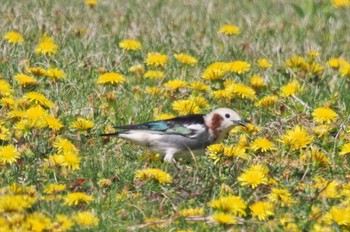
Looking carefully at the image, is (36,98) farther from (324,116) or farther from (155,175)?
(324,116)

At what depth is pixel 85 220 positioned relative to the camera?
193 inches

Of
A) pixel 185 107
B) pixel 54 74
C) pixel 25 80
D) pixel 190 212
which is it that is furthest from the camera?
pixel 54 74

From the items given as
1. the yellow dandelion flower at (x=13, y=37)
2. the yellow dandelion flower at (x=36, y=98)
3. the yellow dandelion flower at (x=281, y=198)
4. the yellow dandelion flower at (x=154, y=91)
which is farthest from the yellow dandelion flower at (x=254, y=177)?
the yellow dandelion flower at (x=13, y=37)

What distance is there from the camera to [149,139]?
6.23 metres

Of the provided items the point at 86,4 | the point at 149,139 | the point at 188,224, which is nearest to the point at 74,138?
the point at 149,139

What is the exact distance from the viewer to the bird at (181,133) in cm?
623

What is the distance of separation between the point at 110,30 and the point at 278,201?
12.3ft

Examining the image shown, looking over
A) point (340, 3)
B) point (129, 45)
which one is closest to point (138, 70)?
point (129, 45)

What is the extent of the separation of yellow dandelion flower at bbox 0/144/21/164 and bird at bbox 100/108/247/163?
2.25ft

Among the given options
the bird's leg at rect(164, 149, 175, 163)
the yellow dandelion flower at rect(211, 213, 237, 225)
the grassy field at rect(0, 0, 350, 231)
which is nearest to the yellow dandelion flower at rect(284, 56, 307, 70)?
the grassy field at rect(0, 0, 350, 231)

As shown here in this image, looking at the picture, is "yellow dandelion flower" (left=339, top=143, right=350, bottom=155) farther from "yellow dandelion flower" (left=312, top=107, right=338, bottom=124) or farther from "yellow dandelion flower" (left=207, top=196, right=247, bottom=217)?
"yellow dandelion flower" (left=207, top=196, right=247, bottom=217)

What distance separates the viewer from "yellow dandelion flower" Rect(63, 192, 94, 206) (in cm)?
509

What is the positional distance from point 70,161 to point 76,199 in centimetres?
54

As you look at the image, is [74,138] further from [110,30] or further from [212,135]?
[110,30]
